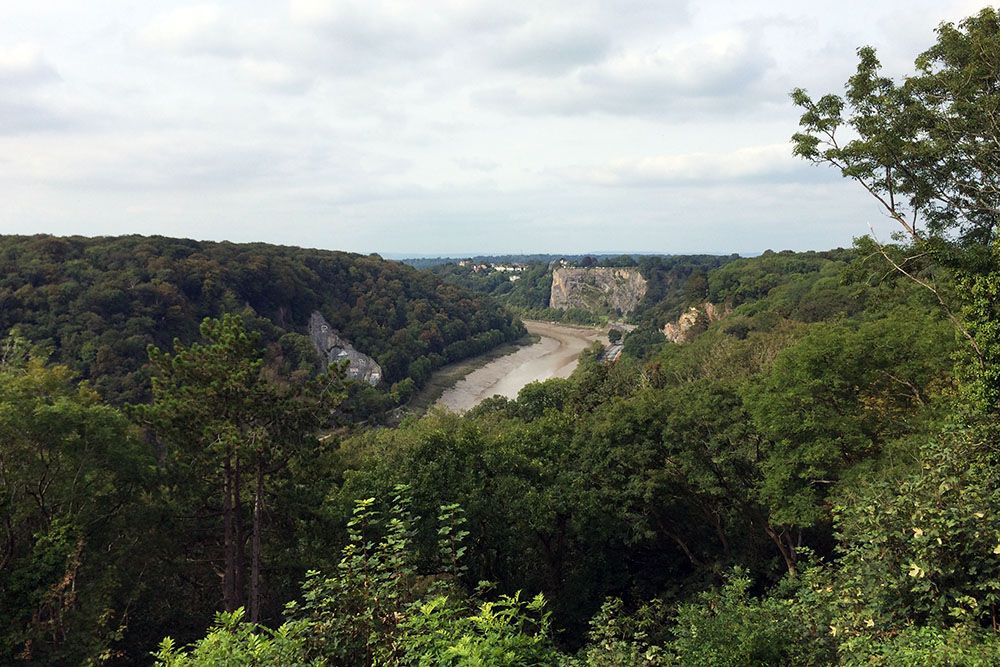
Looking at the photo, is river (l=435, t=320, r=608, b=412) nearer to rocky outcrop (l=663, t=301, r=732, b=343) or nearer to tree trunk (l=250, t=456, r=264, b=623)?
rocky outcrop (l=663, t=301, r=732, b=343)

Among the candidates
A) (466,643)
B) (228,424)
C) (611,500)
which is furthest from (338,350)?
(466,643)

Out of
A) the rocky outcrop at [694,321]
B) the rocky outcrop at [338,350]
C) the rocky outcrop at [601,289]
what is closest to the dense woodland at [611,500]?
the rocky outcrop at [338,350]

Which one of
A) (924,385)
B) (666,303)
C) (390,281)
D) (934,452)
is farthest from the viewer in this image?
(666,303)

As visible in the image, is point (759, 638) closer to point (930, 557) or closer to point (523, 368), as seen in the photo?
point (930, 557)

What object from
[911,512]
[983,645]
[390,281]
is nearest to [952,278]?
[911,512]

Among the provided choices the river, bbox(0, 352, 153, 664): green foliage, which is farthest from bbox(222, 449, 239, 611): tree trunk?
the river

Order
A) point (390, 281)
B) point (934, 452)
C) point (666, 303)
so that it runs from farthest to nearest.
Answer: point (666, 303)
point (390, 281)
point (934, 452)

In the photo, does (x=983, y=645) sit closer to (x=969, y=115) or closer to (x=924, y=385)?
(x=924, y=385)
